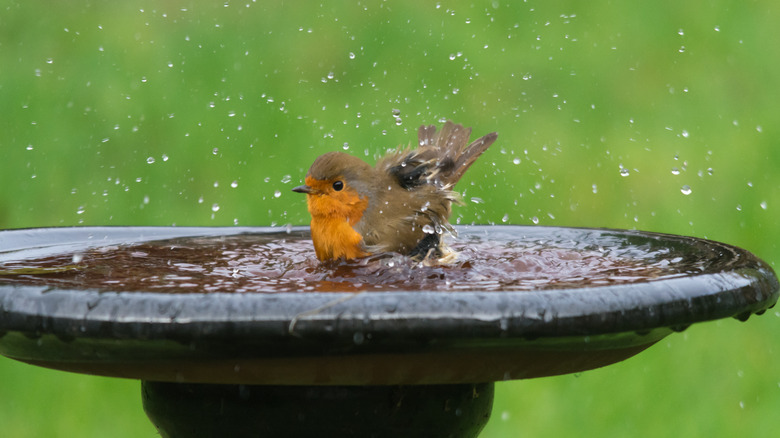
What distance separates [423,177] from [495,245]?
1.18 feet

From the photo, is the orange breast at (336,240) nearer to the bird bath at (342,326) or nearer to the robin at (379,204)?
the robin at (379,204)

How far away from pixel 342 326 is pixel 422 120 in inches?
226

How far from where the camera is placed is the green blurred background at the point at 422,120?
575 cm

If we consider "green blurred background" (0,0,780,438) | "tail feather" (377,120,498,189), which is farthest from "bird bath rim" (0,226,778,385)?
"green blurred background" (0,0,780,438)

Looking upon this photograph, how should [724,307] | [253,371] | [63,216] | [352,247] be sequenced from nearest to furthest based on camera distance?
[253,371] → [724,307] → [352,247] → [63,216]

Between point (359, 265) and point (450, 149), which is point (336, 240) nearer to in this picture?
point (359, 265)

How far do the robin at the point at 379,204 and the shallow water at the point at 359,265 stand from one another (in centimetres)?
7

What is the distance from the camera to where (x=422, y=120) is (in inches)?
298

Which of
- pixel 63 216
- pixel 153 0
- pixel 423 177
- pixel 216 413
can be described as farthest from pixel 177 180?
pixel 216 413

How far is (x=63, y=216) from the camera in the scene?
7051mm

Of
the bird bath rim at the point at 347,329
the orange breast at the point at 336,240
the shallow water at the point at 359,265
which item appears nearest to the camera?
the bird bath rim at the point at 347,329

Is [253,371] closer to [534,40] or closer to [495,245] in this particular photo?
[495,245]

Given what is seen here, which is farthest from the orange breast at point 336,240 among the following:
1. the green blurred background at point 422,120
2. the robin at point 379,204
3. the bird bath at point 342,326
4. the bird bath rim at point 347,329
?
the green blurred background at point 422,120

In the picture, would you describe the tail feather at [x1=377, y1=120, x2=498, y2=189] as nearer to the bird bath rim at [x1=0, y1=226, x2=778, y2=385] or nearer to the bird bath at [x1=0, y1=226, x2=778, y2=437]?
the bird bath at [x1=0, y1=226, x2=778, y2=437]
